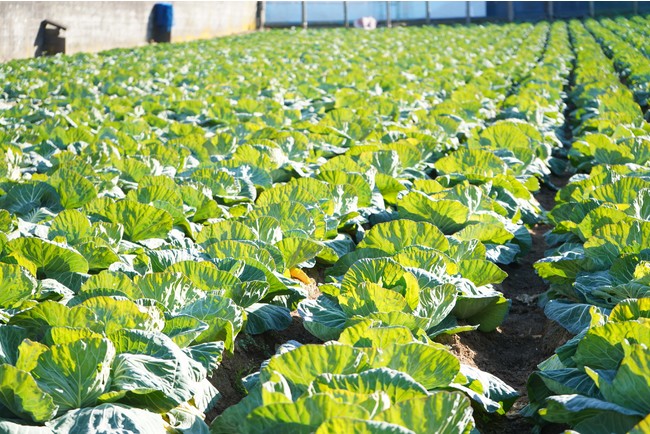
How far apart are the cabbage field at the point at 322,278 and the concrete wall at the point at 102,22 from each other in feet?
Result: 34.7

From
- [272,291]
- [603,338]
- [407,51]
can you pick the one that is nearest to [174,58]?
[407,51]

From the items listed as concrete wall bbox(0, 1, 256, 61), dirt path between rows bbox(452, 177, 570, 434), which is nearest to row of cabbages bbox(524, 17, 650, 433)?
dirt path between rows bbox(452, 177, 570, 434)

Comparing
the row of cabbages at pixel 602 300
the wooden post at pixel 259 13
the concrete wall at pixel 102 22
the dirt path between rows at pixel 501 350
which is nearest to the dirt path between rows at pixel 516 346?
the dirt path between rows at pixel 501 350

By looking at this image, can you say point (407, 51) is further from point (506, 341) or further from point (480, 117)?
point (506, 341)

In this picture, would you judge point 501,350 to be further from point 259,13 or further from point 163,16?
point 259,13

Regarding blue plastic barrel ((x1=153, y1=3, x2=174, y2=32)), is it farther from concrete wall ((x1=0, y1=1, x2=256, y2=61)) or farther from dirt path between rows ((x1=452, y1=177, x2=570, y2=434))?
dirt path between rows ((x1=452, y1=177, x2=570, y2=434))

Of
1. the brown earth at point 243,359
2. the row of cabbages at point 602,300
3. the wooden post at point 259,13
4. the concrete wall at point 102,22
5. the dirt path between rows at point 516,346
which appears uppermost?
the wooden post at point 259,13

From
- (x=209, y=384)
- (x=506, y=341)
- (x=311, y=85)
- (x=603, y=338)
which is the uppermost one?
(x=311, y=85)

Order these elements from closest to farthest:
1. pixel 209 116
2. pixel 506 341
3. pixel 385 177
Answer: pixel 506 341 < pixel 385 177 < pixel 209 116

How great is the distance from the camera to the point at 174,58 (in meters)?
17.5

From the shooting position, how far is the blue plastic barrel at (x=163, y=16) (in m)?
24.8

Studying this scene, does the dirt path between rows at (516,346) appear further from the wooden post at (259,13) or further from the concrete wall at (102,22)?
the wooden post at (259,13)

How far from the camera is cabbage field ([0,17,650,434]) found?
225 cm

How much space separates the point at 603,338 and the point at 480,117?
673 cm
